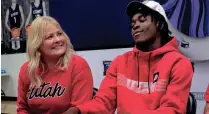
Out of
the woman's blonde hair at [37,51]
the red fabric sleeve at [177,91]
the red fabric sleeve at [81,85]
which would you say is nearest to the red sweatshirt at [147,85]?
the red fabric sleeve at [177,91]

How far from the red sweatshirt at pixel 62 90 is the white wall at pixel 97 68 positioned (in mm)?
612

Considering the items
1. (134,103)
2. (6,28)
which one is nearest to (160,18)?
(134,103)

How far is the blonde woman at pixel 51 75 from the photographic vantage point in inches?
57.8

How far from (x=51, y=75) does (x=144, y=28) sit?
584 mm

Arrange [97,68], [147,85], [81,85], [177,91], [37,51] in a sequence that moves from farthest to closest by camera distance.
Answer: [97,68] → [37,51] → [81,85] → [147,85] → [177,91]

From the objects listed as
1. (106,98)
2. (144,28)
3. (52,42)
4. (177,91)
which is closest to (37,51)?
(52,42)

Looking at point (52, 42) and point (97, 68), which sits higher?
point (52, 42)

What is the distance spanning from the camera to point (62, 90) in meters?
1.48

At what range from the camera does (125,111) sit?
4.12 ft

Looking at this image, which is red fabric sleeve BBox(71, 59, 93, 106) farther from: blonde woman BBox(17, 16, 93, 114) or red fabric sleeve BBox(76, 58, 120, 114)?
red fabric sleeve BBox(76, 58, 120, 114)

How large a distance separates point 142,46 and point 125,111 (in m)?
0.32

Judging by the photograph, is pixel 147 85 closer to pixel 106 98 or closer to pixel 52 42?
pixel 106 98

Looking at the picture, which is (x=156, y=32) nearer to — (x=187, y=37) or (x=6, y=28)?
(x=187, y=37)

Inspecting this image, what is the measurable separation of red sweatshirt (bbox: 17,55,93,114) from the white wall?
2.01ft
